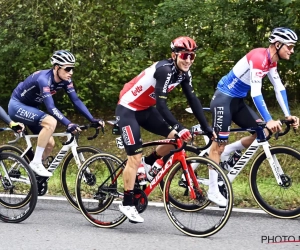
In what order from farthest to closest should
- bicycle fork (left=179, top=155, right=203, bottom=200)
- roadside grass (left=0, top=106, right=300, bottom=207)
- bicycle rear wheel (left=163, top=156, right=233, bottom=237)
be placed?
roadside grass (left=0, top=106, right=300, bottom=207) → bicycle fork (left=179, top=155, right=203, bottom=200) → bicycle rear wheel (left=163, top=156, right=233, bottom=237)

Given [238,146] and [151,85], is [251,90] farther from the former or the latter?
[151,85]

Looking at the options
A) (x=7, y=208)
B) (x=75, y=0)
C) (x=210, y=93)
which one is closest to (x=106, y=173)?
(x=7, y=208)

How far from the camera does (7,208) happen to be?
7.43m

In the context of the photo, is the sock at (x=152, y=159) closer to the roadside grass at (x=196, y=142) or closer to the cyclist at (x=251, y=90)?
the cyclist at (x=251, y=90)

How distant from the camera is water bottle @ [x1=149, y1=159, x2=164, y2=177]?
677cm

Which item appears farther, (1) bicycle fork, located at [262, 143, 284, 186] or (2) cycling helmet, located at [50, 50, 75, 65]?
(2) cycling helmet, located at [50, 50, 75, 65]

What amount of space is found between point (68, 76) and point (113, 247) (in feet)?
8.14

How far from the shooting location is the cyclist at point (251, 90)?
699cm

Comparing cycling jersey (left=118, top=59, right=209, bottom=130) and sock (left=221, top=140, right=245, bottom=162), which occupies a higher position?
cycling jersey (left=118, top=59, right=209, bottom=130)

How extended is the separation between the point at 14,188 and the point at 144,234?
192cm

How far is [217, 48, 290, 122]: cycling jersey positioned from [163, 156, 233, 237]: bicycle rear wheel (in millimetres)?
1091

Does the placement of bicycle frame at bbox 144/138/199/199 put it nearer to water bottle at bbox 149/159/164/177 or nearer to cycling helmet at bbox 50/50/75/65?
water bottle at bbox 149/159/164/177

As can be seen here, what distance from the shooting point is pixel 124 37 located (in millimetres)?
14508

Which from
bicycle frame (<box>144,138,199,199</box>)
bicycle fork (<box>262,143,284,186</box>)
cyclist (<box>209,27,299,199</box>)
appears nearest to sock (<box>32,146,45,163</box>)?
bicycle frame (<box>144,138,199,199</box>)
